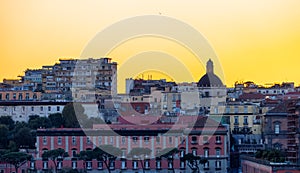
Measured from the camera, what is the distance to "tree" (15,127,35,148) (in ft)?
235

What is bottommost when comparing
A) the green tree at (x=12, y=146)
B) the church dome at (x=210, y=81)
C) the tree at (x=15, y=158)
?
the tree at (x=15, y=158)

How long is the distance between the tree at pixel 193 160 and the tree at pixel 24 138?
9.90 metres

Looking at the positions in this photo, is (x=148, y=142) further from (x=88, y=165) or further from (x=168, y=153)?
(x=88, y=165)

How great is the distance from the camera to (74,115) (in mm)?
80562

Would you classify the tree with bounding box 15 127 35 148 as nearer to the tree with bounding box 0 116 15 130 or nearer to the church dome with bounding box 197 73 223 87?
the tree with bounding box 0 116 15 130

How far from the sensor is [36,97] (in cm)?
10050

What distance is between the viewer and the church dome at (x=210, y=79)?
103625mm

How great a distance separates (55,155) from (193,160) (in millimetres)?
7622

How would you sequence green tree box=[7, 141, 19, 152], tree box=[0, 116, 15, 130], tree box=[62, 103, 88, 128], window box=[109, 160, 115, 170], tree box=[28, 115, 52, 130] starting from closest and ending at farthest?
window box=[109, 160, 115, 170] < green tree box=[7, 141, 19, 152] < tree box=[28, 115, 52, 130] < tree box=[62, 103, 88, 128] < tree box=[0, 116, 15, 130]

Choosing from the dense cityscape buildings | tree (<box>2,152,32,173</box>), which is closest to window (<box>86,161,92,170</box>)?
the dense cityscape buildings

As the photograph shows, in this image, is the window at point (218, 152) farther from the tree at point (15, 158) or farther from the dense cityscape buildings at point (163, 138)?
the tree at point (15, 158)

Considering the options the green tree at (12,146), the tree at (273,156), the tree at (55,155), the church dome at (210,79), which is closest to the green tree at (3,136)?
the green tree at (12,146)

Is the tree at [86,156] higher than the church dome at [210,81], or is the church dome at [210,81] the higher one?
the church dome at [210,81]

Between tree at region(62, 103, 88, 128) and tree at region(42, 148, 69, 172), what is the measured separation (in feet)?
24.5
